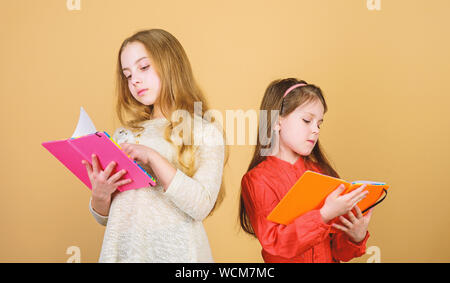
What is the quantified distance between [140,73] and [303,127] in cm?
49

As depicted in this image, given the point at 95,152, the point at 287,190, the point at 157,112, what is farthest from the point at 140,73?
the point at 287,190

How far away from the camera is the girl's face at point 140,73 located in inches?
48.7

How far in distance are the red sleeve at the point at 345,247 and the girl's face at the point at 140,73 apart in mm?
673

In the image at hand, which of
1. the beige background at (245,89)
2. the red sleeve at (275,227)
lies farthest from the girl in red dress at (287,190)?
the beige background at (245,89)

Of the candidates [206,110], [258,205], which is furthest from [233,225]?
[206,110]

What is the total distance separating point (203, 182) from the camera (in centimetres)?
115

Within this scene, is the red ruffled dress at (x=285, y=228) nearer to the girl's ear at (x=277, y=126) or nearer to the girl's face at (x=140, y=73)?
the girl's ear at (x=277, y=126)

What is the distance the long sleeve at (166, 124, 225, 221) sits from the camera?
3.57 ft

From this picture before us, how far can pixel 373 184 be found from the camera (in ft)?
3.89

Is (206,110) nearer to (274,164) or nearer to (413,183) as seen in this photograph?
(274,164)

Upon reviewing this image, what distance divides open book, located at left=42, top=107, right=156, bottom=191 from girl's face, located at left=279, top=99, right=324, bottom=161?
0.44 m

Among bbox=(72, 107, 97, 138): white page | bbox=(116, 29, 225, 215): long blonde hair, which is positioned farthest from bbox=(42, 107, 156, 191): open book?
bbox=(116, 29, 225, 215): long blonde hair

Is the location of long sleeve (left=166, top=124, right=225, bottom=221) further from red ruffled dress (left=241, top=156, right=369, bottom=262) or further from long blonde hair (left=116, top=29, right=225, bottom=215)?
red ruffled dress (left=241, top=156, right=369, bottom=262)

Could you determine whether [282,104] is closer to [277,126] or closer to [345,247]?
[277,126]
